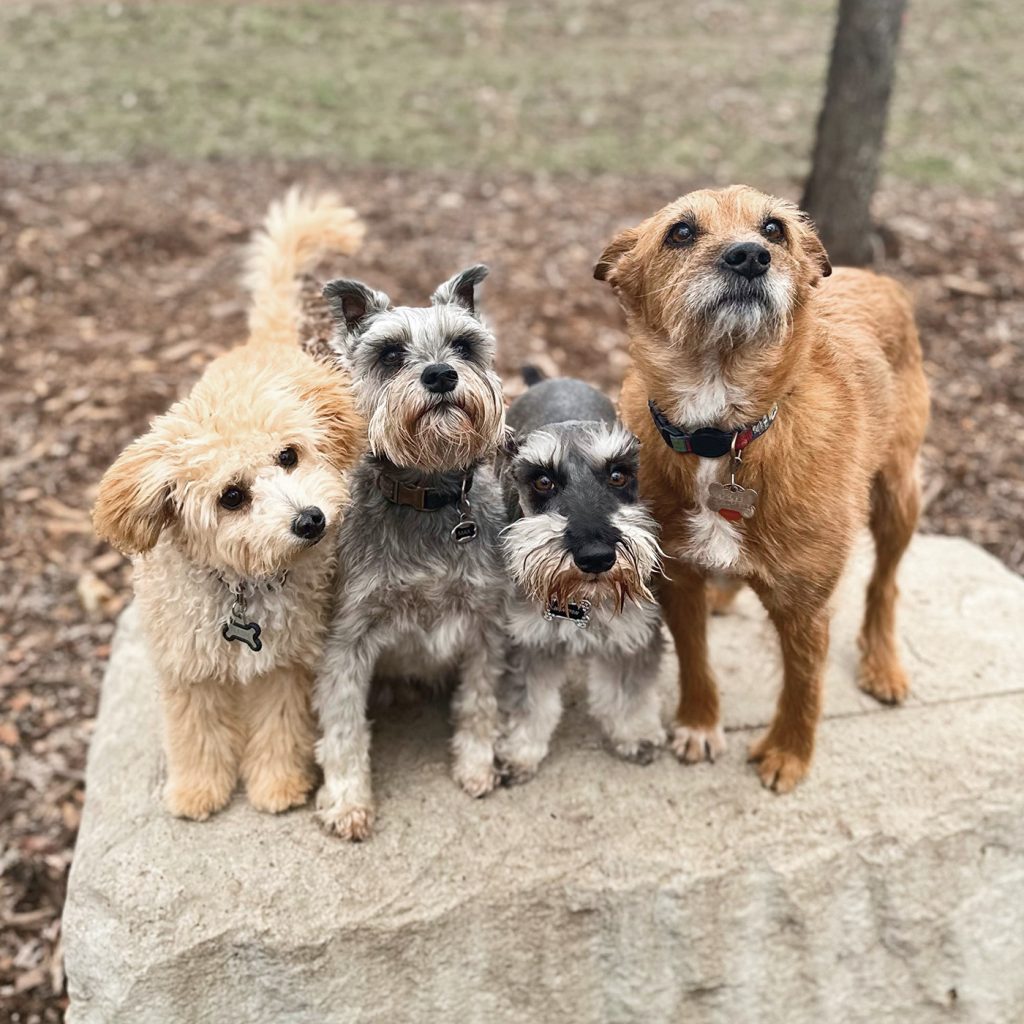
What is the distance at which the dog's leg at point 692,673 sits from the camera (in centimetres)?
412

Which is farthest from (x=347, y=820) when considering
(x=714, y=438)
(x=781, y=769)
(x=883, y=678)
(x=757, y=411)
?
(x=883, y=678)

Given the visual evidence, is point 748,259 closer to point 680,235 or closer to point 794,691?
point 680,235

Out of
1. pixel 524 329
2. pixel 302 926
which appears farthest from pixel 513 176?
pixel 302 926

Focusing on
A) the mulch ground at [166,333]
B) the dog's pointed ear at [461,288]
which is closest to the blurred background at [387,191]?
the mulch ground at [166,333]

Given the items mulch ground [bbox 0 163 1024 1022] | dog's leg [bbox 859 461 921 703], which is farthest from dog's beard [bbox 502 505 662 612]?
mulch ground [bbox 0 163 1024 1022]

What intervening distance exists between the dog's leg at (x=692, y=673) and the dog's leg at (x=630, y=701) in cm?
9

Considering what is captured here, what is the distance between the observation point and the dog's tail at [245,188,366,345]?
4781 millimetres

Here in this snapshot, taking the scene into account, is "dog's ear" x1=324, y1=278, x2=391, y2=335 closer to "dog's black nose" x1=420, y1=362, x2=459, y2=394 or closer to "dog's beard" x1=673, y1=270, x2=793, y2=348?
"dog's black nose" x1=420, y1=362, x2=459, y2=394

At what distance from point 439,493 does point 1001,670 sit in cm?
288

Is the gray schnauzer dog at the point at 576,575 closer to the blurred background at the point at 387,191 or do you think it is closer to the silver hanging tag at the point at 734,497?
the silver hanging tag at the point at 734,497

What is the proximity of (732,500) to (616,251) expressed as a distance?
0.99 meters

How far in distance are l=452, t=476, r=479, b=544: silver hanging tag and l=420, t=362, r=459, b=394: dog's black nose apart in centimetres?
46

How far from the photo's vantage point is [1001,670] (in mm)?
4879

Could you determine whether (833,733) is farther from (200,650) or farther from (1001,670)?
(200,650)
